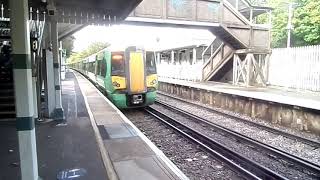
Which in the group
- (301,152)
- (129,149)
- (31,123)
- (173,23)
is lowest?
(301,152)

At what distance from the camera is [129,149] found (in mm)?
6367

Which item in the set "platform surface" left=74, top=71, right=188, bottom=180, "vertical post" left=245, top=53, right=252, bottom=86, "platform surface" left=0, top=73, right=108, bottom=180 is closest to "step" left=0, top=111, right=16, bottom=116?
"platform surface" left=0, top=73, right=108, bottom=180

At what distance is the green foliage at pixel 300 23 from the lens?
29.0 m

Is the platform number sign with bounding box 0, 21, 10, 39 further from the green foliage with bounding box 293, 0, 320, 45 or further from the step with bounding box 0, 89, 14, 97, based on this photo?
the green foliage with bounding box 293, 0, 320, 45

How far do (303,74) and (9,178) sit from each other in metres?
15.3

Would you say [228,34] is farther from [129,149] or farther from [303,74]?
[129,149]

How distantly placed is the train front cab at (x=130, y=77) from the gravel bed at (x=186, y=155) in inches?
72.1

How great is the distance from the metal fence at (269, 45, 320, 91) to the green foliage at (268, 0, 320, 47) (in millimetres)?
12416

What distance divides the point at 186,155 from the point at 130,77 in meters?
6.01

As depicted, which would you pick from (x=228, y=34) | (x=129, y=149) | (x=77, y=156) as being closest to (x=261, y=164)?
(x=129, y=149)

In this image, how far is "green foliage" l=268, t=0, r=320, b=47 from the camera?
95.1 feet

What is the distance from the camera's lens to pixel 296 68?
1695 centimetres

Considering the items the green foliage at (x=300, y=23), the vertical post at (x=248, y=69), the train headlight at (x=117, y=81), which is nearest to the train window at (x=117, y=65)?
the train headlight at (x=117, y=81)

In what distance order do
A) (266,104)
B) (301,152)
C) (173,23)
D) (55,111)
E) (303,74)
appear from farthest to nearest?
1. (173,23)
2. (303,74)
3. (266,104)
4. (55,111)
5. (301,152)
